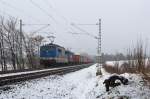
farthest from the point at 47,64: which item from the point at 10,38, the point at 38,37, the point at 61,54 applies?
the point at 38,37

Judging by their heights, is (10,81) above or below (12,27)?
below

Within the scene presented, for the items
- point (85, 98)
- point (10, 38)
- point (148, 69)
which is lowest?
point (85, 98)

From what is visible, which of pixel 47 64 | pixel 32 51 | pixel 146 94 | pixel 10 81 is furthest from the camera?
pixel 32 51

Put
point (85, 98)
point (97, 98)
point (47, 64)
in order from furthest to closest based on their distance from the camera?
point (47, 64) → point (85, 98) → point (97, 98)

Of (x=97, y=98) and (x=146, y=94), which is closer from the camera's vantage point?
(x=146, y=94)

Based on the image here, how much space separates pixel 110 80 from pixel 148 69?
2.64m

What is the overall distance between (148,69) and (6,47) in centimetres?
4063

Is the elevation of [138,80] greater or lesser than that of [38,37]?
lesser

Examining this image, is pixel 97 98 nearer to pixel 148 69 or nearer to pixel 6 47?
pixel 148 69

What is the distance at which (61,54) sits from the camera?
46500mm

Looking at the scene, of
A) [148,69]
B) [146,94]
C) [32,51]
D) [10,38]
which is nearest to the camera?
[146,94]

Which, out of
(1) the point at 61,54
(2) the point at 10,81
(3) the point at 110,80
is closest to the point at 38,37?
(1) the point at 61,54

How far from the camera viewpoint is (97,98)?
12.6 meters

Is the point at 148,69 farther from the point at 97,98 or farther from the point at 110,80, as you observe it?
the point at 97,98
